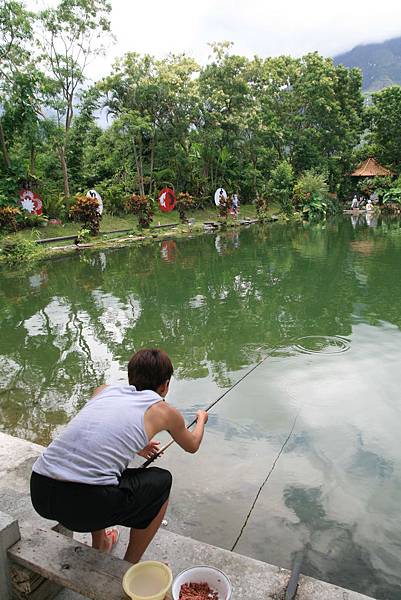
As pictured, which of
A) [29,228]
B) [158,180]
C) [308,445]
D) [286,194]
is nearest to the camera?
[308,445]

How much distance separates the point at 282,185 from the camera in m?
21.9

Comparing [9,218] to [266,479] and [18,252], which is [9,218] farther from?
[266,479]

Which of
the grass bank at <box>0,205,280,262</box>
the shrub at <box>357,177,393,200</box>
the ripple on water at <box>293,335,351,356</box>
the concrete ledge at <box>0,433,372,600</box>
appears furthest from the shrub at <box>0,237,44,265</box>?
the shrub at <box>357,177,393,200</box>

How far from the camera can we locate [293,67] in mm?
23391

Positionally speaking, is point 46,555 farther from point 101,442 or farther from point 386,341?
point 386,341

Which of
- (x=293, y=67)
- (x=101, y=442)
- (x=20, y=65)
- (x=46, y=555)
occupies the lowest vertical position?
(x=46, y=555)

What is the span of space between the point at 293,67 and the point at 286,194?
6.86m

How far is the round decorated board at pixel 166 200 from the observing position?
17.7 m

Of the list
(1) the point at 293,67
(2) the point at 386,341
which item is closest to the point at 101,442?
(2) the point at 386,341

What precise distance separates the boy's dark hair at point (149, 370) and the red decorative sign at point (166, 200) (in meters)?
16.5

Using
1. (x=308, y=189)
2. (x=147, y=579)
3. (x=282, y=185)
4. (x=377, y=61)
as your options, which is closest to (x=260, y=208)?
(x=282, y=185)

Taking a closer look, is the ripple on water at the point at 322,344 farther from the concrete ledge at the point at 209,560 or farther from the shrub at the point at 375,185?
the shrub at the point at 375,185

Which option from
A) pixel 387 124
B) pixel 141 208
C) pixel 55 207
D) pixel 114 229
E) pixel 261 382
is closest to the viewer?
pixel 261 382

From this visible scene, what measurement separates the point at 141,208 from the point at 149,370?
14.3 metres
